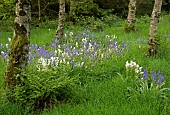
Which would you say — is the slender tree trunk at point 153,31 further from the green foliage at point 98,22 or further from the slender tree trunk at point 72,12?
the slender tree trunk at point 72,12

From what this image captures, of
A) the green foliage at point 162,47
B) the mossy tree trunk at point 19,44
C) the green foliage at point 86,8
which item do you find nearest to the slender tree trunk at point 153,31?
the green foliage at point 162,47

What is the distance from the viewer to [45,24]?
45.9ft

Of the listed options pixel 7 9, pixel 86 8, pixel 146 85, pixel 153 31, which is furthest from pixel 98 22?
pixel 146 85

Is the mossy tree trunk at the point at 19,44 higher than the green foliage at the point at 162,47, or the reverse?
the mossy tree trunk at the point at 19,44

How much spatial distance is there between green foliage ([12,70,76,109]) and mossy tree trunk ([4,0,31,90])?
15 cm

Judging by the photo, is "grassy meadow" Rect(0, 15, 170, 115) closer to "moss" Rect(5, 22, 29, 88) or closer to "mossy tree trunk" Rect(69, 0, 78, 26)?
"moss" Rect(5, 22, 29, 88)

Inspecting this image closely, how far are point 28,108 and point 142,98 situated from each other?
1656mm

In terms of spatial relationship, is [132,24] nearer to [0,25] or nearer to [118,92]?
[0,25]

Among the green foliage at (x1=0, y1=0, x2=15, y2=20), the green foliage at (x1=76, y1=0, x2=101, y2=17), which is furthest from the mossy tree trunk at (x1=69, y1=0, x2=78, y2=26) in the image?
the green foliage at (x1=0, y1=0, x2=15, y2=20)

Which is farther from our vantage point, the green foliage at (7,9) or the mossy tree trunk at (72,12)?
the mossy tree trunk at (72,12)

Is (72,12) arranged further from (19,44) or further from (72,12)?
(19,44)

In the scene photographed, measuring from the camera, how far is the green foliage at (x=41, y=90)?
171 inches

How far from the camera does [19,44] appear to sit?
454 centimetres

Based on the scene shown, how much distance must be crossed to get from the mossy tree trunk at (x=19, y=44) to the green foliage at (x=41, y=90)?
0.50 ft
